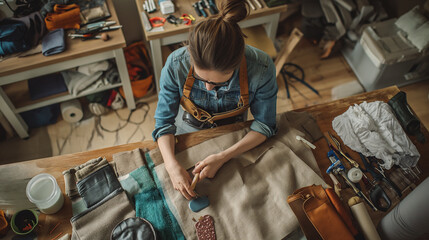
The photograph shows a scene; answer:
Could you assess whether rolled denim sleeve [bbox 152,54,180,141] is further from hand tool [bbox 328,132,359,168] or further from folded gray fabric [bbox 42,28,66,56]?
folded gray fabric [bbox 42,28,66,56]

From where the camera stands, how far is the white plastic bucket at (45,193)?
1.17 meters

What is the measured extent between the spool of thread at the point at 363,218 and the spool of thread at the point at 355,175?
0.11m

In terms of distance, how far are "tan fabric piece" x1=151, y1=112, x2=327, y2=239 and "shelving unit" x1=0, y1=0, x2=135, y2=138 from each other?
995 millimetres

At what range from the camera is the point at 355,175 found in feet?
4.32

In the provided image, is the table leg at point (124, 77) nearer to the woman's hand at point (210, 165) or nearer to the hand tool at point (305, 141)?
the woman's hand at point (210, 165)

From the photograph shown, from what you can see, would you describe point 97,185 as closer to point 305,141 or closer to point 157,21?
point 305,141

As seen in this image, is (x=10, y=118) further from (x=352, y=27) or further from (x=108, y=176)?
(x=352, y=27)

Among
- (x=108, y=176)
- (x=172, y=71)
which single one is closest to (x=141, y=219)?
(x=108, y=176)

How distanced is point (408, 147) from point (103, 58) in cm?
187

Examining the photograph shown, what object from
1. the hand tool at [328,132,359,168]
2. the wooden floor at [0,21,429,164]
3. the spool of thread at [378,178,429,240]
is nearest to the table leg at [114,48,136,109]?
the wooden floor at [0,21,429,164]

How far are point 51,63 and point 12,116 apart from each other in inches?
25.7

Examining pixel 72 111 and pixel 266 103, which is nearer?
pixel 266 103

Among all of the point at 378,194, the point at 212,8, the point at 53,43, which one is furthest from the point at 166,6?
the point at 378,194

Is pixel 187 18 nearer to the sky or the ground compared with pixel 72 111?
nearer to the sky
